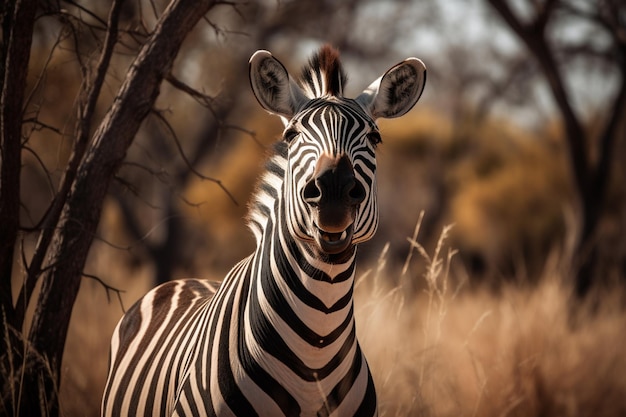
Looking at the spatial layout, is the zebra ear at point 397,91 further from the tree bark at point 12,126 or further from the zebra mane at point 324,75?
the tree bark at point 12,126

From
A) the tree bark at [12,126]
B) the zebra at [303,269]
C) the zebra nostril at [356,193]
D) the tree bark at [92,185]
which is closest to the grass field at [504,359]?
the tree bark at [92,185]

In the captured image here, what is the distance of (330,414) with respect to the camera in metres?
2.65

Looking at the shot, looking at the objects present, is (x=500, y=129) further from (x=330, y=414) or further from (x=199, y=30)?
(x=330, y=414)

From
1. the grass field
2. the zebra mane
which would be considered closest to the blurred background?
the grass field

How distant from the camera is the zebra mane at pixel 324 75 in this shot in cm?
295

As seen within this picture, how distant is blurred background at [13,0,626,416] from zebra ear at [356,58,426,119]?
882 millimetres

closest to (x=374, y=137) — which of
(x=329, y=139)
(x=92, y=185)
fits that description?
(x=329, y=139)

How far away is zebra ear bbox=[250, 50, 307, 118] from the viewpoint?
2881mm

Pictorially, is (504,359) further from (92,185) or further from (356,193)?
(356,193)

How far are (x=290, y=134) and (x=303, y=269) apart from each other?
1.71 ft

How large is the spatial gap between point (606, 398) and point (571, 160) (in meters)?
3.50

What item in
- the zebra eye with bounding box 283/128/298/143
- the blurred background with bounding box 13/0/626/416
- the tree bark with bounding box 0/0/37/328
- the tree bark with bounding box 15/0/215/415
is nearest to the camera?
the zebra eye with bounding box 283/128/298/143

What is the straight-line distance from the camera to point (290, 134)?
278 cm

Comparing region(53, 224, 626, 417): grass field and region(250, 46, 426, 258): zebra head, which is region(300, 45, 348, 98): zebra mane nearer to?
region(250, 46, 426, 258): zebra head
